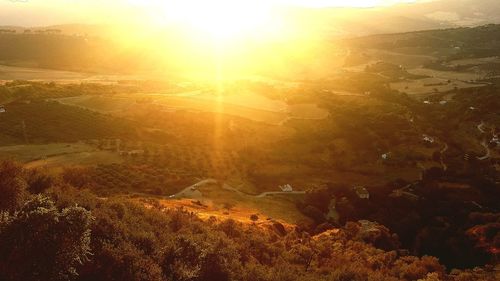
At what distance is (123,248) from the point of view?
67.7 feet

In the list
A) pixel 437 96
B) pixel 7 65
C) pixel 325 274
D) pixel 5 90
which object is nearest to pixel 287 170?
pixel 325 274

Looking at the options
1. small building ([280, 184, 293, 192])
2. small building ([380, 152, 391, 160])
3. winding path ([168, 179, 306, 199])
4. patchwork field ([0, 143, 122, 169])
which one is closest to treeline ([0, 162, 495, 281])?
winding path ([168, 179, 306, 199])

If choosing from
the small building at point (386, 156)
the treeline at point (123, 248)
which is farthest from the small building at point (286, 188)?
the treeline at point (123, 248)

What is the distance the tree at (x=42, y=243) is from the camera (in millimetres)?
17609

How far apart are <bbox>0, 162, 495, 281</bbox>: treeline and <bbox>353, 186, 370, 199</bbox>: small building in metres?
26.6

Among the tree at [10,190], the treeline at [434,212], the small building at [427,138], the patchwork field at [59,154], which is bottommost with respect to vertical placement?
the treeline at [434,212]

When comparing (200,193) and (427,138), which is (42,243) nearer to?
(200,193)

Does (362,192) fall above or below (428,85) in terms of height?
below

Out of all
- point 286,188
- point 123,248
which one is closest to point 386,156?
point 286,188

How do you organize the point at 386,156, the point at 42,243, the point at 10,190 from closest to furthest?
1. the point at 42,243
2. the point at 10,190
3. the point at 386,156

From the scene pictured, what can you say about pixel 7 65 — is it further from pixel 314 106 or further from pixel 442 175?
pixel 442 175

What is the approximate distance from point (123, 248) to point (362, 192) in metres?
45.2

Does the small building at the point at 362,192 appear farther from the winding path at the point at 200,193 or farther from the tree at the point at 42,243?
the tree at the point at 42,243

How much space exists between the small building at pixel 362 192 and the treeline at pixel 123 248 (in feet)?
87.3
